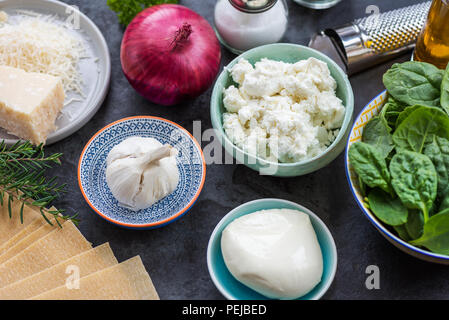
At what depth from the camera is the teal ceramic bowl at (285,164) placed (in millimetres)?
1469

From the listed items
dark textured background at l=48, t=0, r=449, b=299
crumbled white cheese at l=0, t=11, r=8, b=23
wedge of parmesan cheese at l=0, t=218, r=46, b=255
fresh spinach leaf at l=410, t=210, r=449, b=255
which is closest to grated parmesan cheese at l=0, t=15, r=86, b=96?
crumbled white cheese at l=0, t=11, r=8, b=23

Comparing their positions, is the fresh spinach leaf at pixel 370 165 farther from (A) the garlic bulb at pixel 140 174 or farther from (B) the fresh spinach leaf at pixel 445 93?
(A) the garlic bulb at pixel 140 174

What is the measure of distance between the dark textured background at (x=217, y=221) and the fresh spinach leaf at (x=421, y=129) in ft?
0.99

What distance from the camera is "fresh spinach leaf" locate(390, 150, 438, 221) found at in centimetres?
127

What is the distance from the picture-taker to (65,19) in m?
1.86

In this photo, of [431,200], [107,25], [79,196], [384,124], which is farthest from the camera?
[107,25]

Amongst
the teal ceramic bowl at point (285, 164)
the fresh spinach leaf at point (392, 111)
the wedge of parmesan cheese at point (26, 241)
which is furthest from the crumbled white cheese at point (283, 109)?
the wedge of parmesan cheese at point (26, 241)

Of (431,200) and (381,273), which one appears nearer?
(431,200)

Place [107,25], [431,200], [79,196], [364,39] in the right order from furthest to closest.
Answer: [107,25] < [364,39] < [79,196] < [431,200]

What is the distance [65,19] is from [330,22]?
965 millimetres

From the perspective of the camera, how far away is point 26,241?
4.88 feet

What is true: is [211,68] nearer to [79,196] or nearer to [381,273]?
[79,196]

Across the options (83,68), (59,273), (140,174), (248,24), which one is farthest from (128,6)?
(59,273)

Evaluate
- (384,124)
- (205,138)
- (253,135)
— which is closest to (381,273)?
(384,124)
